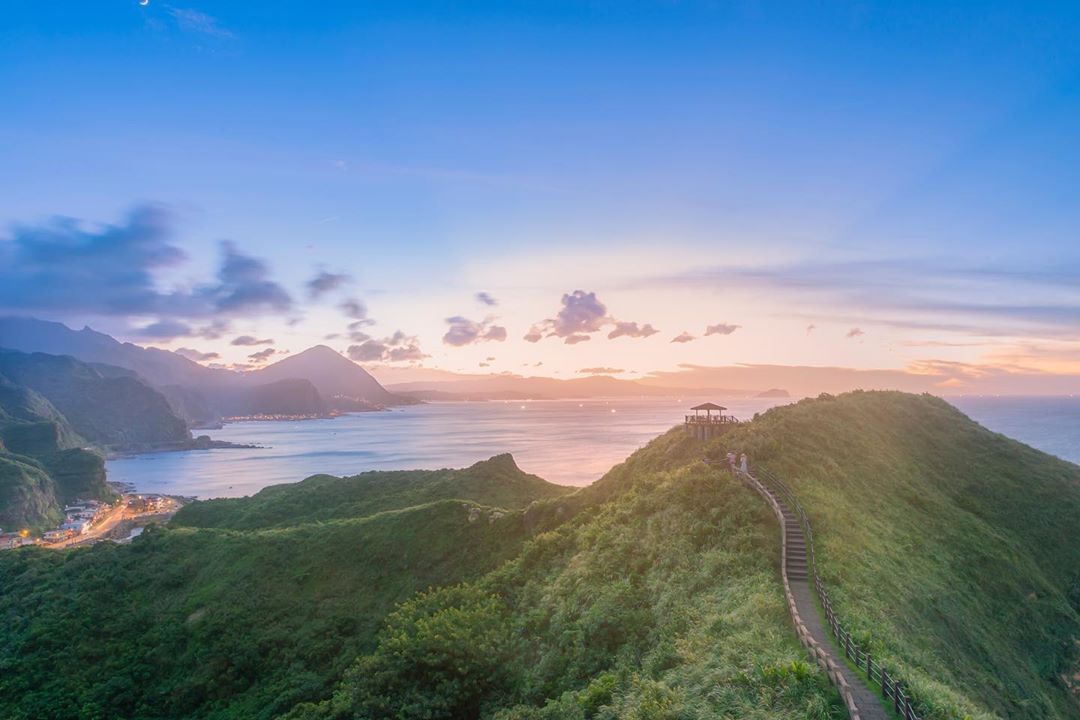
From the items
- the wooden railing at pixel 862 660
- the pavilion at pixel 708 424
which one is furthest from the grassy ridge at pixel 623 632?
the pavilion at pixel 708 424

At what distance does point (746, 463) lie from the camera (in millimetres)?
38844

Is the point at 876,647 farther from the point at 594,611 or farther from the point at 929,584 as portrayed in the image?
the point at 929,584

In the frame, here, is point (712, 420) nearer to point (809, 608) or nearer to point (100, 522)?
point (809, 608)

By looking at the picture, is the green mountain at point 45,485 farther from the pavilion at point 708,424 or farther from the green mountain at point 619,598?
the pavilion at point 708,424

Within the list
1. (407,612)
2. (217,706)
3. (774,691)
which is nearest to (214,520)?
(217,706)

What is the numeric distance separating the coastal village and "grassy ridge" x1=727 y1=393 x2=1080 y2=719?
405 ft

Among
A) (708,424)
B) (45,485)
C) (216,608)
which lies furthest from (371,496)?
(45,485)

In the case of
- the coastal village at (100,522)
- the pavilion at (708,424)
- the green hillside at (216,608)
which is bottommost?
the coastal village at (100,522)

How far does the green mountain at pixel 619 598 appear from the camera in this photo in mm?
22125

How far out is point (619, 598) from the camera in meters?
27.8

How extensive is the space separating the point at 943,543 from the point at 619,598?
24.7 metres

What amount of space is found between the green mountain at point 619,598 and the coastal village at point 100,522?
79.6 metres

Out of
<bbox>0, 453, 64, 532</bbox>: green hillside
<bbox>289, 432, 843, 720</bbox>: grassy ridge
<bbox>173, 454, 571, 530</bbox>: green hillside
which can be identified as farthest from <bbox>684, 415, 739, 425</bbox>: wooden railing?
<bbox>0, 453, 64, 532</bbox>: green hillside

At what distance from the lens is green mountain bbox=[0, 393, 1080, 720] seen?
22125 mm
